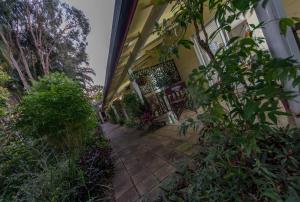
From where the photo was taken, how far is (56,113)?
6.25 m

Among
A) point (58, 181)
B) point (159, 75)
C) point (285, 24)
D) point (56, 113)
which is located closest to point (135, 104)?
point (159, 75)

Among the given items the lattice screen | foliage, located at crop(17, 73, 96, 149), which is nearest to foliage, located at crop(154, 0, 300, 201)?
foliage, located at crop(17, 73, 96, 149)

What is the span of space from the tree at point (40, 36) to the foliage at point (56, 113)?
8543 mm

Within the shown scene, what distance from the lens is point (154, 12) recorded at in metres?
4.31

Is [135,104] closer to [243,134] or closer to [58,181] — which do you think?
[58,181]

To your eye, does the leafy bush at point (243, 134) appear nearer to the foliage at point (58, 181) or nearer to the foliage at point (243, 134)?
the foliage at point (243, 134)

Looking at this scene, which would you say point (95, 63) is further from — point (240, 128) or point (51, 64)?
point (240, 128)

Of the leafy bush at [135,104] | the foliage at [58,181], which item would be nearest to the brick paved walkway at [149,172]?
the foliage at [58,181]

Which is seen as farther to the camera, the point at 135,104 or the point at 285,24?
the point at 135,104

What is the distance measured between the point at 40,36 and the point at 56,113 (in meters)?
11.5

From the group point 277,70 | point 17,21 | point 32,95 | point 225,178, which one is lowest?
point 225,178

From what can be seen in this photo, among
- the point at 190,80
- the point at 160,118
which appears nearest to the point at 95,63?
the point at 160,118

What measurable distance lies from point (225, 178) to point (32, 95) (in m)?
6.30

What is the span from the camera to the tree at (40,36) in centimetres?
1366
